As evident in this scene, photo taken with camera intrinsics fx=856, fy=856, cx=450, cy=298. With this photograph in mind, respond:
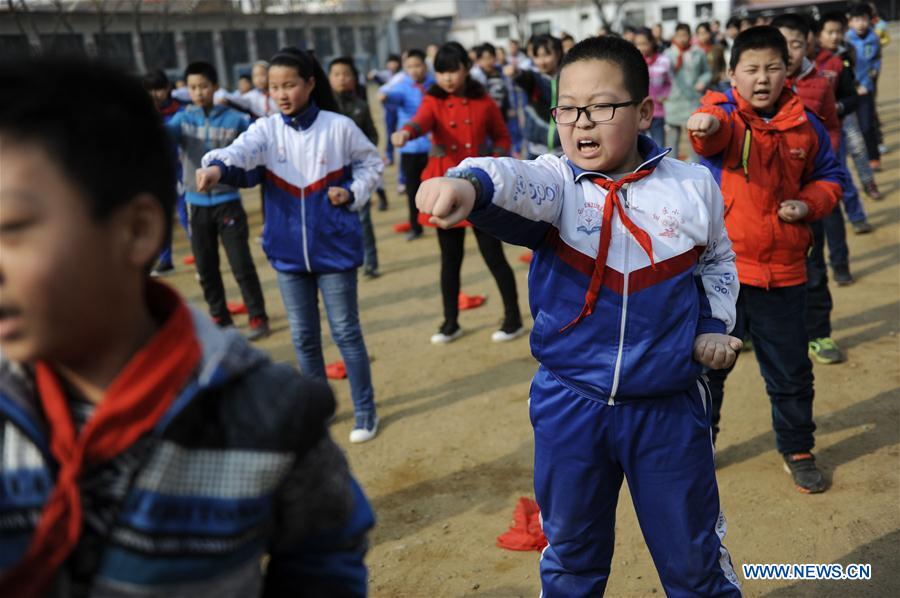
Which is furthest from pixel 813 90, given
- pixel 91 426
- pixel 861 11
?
pixel 861 11

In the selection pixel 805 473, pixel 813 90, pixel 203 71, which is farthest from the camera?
pixel 203 71

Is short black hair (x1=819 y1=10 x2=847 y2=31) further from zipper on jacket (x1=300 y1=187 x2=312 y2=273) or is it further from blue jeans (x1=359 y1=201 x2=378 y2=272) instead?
zipper on jacket (x1=300 y1=187 x2=312 y2=273)

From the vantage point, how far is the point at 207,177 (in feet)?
12.8

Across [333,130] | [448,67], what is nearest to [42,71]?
[333,130]

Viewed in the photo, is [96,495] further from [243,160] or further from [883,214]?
[883,214]

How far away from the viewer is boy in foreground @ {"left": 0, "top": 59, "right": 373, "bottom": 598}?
43.9 inches

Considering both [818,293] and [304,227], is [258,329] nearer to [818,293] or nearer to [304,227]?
[304,227]

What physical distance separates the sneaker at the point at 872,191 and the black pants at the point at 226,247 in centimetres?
631

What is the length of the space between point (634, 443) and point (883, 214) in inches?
284

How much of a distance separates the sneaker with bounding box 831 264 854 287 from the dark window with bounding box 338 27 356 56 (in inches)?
1801

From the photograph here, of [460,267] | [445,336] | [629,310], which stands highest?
[629,310]

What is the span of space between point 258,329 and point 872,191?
21.3 feet

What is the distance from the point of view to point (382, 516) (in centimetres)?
397

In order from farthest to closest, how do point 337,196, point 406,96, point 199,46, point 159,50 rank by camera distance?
1. point 199,46
2. point 159,50
3. point 406,96
4. point 337,196
